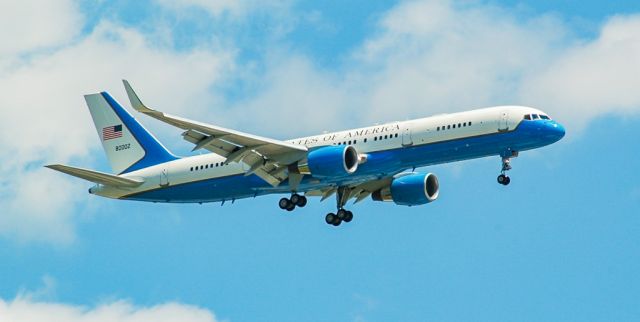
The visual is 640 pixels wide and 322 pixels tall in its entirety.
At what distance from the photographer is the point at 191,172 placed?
238 ft

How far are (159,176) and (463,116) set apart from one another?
58.1 ft

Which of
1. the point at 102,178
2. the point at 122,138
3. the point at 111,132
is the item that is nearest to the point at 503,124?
the point at 102,178

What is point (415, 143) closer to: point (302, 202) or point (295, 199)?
point (302, 202)

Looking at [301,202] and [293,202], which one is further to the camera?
[293,202]

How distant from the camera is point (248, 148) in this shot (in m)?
67.8

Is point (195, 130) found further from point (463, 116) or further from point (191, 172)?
point (463, 116)

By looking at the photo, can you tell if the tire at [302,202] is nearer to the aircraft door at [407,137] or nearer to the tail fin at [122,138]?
the aircraft door at [407,137]

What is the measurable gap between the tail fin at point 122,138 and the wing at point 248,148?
7.45m

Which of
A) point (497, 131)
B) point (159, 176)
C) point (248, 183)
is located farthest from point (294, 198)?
point (497, 131)

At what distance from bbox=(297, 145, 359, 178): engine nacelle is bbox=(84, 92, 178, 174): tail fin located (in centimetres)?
1129

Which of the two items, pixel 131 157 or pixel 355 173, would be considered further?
pixel 131 157

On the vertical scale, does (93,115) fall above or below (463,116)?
above

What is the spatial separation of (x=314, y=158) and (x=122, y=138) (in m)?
15.7

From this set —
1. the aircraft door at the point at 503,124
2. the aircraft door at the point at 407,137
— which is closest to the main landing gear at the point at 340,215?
the aircraft door at the point at 407,137
